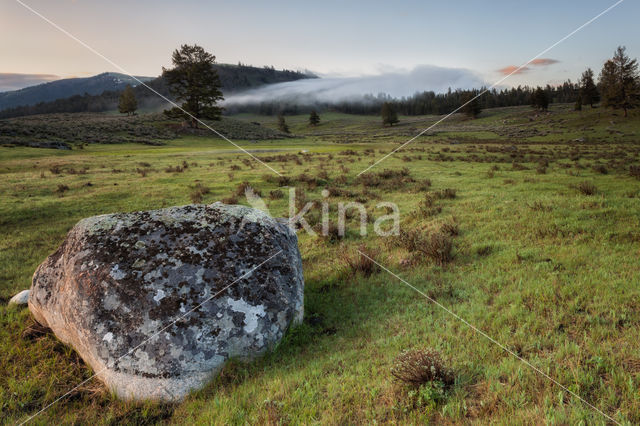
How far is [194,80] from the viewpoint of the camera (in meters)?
70.3

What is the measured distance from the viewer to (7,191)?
1658 centimetres

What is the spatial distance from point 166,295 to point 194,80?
3002 inches

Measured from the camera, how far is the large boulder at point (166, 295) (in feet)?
14.4

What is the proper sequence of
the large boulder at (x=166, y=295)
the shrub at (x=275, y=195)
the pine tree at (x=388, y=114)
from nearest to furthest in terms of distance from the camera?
the large boulder at (x=166, y=295) < the shrub at (x=275, y=195) < the pine tree at (x=388, y=114)

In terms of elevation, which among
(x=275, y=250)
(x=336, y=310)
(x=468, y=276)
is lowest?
(x=336, y=310)

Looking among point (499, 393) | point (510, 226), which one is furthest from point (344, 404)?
point (510, 226)

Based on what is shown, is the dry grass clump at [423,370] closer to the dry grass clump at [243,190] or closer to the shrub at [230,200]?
the shrub at [230,200]

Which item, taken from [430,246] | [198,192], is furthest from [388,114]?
[430,246]

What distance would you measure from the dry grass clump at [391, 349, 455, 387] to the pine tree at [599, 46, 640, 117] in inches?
3901

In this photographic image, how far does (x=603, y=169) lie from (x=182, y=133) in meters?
72.4

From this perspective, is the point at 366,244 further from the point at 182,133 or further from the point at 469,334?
the point at 182,133

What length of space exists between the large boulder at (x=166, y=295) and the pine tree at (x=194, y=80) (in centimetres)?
7128

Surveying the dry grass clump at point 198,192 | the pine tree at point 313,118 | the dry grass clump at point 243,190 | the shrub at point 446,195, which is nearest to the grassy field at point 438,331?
the shrub at point 446,195

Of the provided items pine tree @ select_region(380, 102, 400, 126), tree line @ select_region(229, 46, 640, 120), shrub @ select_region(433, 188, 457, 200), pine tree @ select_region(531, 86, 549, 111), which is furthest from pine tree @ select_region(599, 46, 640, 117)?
shrub @ select_region(433, 188, 457, 200)
